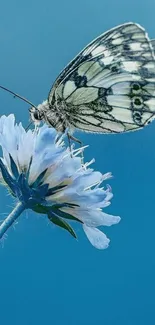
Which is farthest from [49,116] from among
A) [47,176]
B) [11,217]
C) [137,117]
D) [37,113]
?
[11,217]

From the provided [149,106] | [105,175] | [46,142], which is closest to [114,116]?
[149,106]

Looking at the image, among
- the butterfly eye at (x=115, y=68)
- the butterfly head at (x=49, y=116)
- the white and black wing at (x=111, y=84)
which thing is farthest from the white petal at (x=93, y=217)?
the butterfly eye at (x=115, y=68)

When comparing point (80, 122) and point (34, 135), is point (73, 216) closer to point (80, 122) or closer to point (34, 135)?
point (34, 135)

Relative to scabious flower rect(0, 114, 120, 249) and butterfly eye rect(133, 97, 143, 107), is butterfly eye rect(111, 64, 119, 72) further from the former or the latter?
scabious flower rect(0, 114, 120, 249)

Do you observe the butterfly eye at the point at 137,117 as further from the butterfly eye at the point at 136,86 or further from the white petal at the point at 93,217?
the white petal at the point at 93,217

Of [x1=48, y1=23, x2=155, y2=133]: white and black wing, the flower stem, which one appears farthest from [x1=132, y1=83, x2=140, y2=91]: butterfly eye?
the flower stem

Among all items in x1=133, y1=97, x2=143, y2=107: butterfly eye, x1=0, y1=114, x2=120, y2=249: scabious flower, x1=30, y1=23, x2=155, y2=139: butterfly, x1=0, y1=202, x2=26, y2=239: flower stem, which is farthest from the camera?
x1=133, y1=97, x2=143, y2=107: butterfly eye

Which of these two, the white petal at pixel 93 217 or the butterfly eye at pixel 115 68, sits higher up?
the butterfly eye at pixel 115 68
